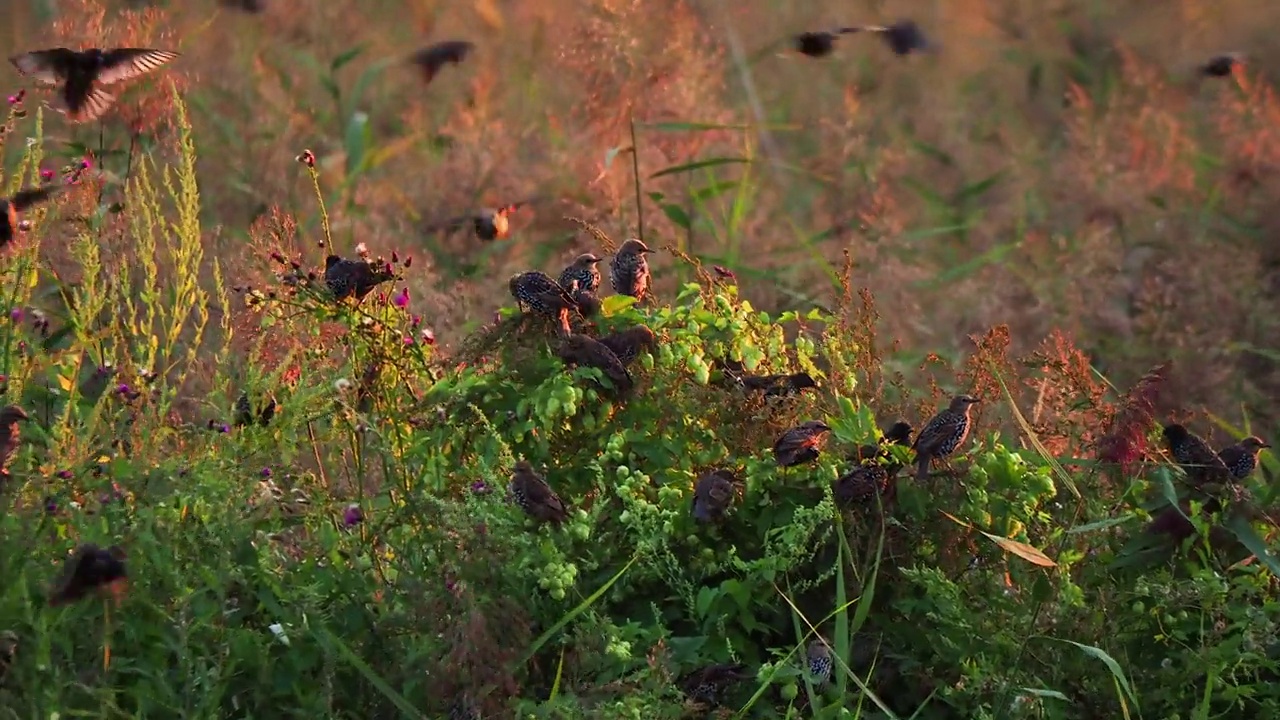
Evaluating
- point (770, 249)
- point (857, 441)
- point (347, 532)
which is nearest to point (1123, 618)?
point (857, 441)

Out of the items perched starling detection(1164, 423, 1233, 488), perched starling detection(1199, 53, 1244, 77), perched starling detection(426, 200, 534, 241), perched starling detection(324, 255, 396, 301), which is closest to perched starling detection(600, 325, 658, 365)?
perched starling detection(324, 255, 396, 301)

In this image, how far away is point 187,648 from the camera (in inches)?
99.9

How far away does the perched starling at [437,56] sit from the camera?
6012 mm

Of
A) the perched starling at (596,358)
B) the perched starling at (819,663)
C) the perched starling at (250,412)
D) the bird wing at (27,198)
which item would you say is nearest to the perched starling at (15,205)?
the bird wing at (27,198)

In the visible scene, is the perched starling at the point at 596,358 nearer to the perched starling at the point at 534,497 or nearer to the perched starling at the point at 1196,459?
the perched starling at the point at 534,497

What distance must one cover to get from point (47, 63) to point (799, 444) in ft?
5.71

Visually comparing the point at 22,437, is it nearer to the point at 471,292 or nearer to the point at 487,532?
the point at 487,532

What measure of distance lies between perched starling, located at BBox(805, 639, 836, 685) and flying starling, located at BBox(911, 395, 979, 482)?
0.34m

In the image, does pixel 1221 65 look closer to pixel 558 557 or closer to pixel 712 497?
pixel 712 497

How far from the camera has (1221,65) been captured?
5.75 meters

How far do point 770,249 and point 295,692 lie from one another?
2.98 meters

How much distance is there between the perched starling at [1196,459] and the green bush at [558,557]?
3.3 inches

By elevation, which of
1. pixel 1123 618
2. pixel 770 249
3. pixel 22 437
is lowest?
pixel 770 249

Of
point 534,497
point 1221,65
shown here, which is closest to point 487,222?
point 534,497
